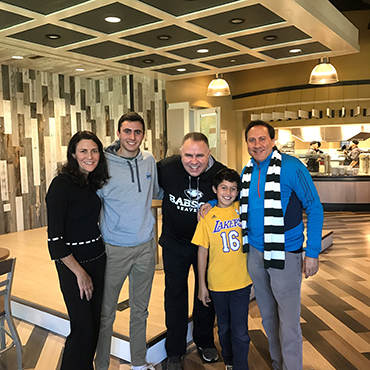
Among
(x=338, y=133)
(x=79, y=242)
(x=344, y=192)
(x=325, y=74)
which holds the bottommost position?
(x=344, y=192)

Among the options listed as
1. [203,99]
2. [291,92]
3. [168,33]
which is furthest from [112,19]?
[291,92]

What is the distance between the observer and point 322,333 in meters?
3.35

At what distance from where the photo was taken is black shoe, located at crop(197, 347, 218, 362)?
289 centimetres

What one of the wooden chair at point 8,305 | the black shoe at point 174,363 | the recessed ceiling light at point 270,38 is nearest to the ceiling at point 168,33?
the recessed ceiling light at point 270,38

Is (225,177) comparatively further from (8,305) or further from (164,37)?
(164,37)

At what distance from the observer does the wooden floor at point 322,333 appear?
9.45ft

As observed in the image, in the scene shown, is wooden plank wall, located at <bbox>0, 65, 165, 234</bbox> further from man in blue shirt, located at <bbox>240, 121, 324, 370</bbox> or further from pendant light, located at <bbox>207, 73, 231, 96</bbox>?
man in blue shirt, located at <bbox>240, 121, 324, 370</bbox>

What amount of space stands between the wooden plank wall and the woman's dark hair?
5.42 m

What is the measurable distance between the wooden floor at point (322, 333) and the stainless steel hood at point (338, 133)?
839cm

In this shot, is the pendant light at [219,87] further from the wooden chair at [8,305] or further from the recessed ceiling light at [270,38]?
the wooden chair at [8,305]

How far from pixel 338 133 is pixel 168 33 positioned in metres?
9.39


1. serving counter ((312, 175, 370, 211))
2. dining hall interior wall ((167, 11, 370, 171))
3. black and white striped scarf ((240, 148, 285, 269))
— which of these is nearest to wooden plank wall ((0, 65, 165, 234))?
dining hall interior wall ((167, 11, 370, 171))

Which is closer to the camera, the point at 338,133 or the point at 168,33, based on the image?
the point at 168,33

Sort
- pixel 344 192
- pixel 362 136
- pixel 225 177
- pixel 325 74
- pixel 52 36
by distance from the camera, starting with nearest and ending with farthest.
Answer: pixel 225 177 → pixel 52 36 → pixel 325 74 → pixel 344 192 → pixel 362 136
